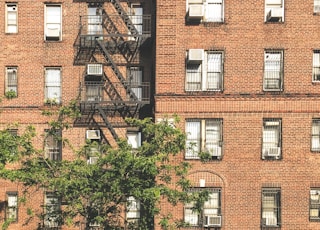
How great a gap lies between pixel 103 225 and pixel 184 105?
21.1ft

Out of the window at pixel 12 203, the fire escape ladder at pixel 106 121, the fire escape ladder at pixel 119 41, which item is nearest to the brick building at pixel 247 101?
the fire escape ladder at pixel 106 121

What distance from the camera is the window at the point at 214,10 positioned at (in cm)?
1997

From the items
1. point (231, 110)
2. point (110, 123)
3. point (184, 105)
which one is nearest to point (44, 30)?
point (110, 123)

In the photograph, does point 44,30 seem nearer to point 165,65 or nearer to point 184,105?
point 165,65

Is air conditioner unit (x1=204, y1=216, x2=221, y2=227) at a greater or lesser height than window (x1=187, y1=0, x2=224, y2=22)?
lesser

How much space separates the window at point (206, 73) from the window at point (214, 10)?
1.52 metres

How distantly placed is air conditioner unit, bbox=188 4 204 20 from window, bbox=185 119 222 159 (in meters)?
4.54

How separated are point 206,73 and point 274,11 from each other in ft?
13.0

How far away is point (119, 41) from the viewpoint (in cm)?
2225

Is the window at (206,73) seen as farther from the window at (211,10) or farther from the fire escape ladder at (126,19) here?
the fire escape ladder at (126,19)

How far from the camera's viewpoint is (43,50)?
2238cm

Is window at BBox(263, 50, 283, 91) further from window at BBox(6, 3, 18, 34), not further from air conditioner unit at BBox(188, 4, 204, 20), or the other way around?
window at BBox(6, 3, 18, 34)

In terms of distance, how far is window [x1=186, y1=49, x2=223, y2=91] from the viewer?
65.4 ft

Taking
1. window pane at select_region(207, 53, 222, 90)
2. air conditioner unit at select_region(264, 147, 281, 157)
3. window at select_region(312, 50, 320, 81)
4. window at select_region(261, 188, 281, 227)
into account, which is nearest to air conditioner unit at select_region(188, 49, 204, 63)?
window pane at select_region(207, 53, 222, 90)
